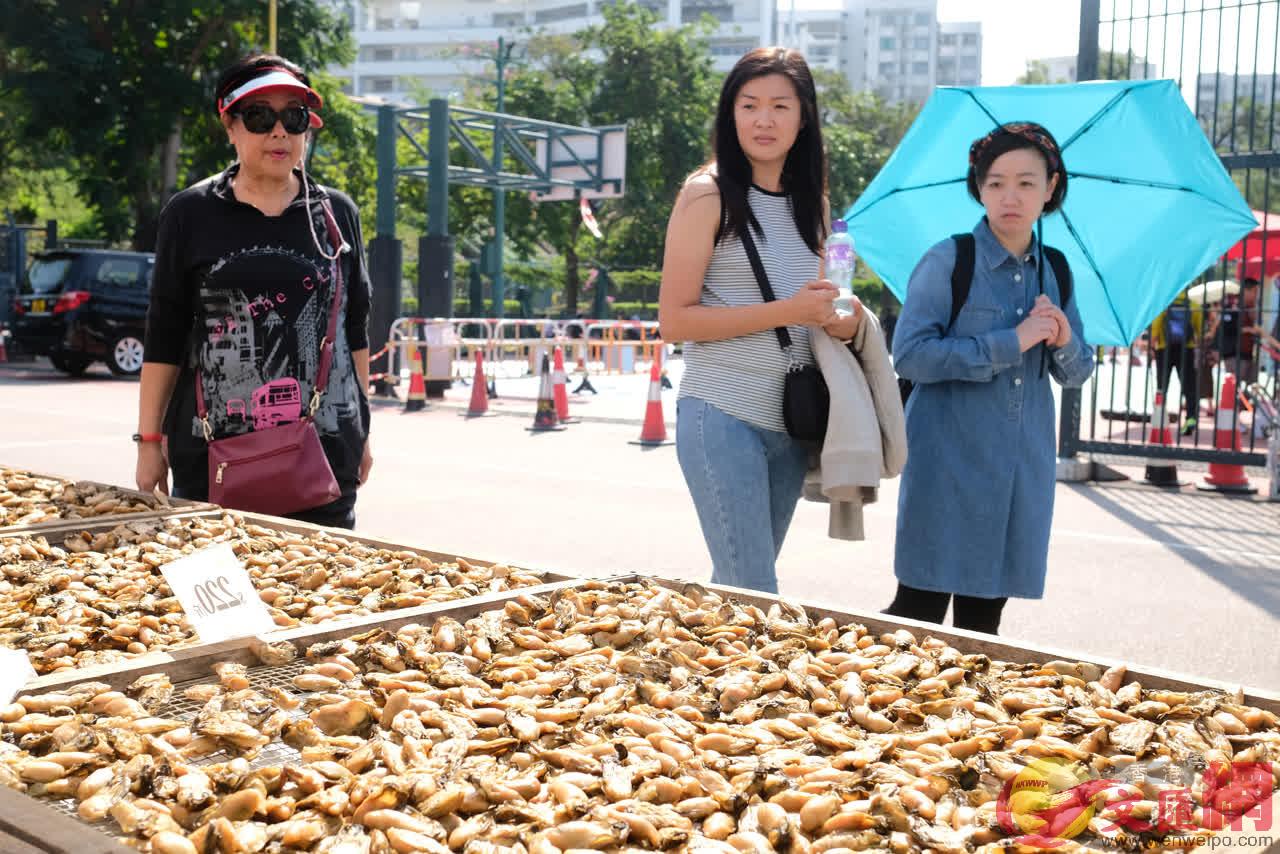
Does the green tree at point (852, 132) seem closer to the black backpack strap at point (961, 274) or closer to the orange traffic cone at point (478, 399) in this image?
the orange traffic cone at point (478, 399)

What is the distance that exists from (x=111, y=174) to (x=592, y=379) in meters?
12.0

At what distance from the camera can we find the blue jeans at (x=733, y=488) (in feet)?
11.0

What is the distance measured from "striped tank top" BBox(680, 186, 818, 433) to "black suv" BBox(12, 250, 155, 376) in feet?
64.1

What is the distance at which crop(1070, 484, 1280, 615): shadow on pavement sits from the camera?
23.9ft

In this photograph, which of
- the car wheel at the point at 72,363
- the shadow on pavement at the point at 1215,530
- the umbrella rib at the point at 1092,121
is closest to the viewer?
the umbrella rib at the point at 1092,121

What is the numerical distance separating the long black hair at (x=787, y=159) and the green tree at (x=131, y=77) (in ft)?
87.3

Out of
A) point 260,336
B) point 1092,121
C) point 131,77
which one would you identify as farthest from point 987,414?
point 131,77

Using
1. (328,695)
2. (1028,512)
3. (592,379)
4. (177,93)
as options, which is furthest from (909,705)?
(177,93)

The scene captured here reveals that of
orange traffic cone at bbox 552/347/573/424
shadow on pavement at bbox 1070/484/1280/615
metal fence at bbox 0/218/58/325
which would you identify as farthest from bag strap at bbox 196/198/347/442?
metal fence at bbox 0/218/58/325

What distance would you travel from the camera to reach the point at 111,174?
29234mm

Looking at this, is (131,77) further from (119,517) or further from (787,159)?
(787,159)

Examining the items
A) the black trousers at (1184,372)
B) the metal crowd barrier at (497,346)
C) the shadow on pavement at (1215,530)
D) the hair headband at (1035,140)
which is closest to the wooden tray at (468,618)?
the hair headband at (1035,140)

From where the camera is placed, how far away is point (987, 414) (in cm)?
377

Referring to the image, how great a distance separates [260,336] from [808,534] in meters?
5.35
